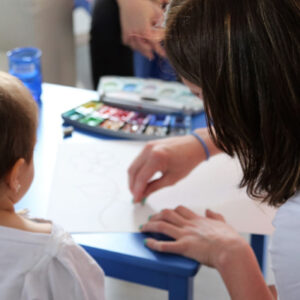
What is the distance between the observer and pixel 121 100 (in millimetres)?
1245

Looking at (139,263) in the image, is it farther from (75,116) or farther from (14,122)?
(75,116)

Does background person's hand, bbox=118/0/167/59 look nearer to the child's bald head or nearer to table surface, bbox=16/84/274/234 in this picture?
table surface, bbox=16/84/274/234

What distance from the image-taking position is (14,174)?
2.15 feet

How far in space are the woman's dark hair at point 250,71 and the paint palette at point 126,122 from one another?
0.41 m

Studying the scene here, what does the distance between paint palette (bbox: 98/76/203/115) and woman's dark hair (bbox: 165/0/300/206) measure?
49cm

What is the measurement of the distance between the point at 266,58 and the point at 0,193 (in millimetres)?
377

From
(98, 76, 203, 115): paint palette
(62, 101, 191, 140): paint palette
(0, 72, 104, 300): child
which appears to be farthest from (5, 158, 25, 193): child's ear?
(98, 76, 203, 115): paint palette

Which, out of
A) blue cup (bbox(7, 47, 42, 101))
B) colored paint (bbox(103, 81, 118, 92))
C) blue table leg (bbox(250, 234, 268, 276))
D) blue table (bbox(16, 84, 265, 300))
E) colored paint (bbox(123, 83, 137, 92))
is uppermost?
blue cup (bbox(7, 47, 42, 101))

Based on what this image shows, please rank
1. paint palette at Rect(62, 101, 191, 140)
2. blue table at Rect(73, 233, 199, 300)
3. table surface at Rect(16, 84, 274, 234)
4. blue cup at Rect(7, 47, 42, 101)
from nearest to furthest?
blue table at Rect(73, 233, 199, 300) < table surface at Rect(16, 84, 274, 234) < paint palette at Rect(62, 101, 191, 140) < blue cup at Rect(7, 47, 42, 101)

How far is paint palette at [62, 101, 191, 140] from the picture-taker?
1128 mm

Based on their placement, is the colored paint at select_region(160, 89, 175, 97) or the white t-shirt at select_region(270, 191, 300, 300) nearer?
the white t-shirt at select_region(270, 191, 300, 300)

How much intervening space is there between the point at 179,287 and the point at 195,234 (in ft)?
0.29

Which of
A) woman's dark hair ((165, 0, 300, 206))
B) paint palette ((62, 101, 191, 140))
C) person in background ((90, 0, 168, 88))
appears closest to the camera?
woman's dark hair ((165, 0, 300, 206))

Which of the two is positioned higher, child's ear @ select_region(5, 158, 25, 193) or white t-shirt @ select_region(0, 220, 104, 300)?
child's ear @ select_region(5, 158, 25, 193)
